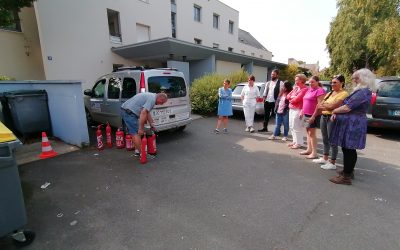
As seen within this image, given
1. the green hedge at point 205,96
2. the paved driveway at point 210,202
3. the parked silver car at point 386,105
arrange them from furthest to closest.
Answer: the green hedge at point 205,96 < the parked silver car at point 386,105 < the paved driveway at point 210,202

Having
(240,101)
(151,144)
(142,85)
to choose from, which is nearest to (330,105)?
(151,144)

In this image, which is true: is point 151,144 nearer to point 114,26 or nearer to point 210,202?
point 210,202

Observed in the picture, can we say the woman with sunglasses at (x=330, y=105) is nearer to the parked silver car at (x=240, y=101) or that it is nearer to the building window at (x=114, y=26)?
the parked silver car at (x=240, y=101)

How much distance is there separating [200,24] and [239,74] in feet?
36.3

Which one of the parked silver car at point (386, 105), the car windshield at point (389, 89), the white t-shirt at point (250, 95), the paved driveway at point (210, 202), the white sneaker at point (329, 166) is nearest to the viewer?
the paved driveway at point (210, 202)

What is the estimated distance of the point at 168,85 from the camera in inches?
246

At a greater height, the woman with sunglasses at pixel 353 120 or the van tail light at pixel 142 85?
the van tail light at pixel 142 85

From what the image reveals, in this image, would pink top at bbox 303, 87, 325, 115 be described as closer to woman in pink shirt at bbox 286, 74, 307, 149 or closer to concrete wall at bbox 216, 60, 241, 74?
woman in pink shirt at bbox 286, 74, 307, 149

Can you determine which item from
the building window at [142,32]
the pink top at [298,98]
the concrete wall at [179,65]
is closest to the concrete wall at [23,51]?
the building window at [142,32]

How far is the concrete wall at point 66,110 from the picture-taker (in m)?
5.68

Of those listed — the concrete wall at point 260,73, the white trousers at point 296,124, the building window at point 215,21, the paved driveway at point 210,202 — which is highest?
the building window at point 215,21

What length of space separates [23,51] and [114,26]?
18.3 feet

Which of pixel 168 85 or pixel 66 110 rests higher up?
pixel 168 85

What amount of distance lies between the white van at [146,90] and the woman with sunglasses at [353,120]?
3861mm
